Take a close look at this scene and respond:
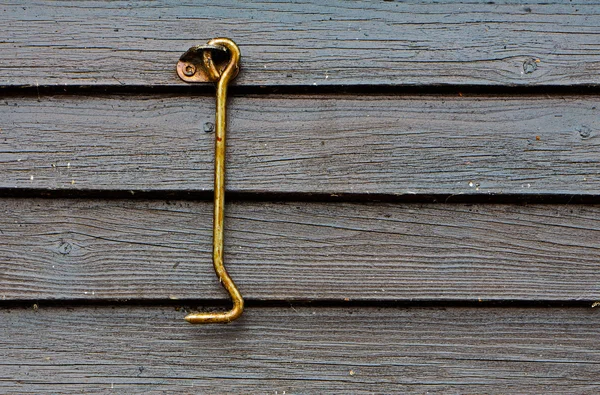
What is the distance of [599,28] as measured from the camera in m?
0.68

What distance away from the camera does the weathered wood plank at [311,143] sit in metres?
0.68

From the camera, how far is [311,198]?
2.26ft

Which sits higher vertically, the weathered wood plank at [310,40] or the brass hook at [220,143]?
the weathered wood plank at [310,40]

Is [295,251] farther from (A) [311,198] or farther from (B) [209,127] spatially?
(B) [209,127]

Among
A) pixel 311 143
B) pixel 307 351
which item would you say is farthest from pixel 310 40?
pixel 307 351

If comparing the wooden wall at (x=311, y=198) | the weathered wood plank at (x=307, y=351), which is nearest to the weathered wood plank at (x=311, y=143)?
the wooden wall at (x=311, y=198)

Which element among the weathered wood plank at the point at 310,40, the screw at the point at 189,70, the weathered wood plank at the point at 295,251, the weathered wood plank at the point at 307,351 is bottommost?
the weathered wood plank at the point at 307,351

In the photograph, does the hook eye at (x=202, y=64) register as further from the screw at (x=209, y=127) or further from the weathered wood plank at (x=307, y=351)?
the weathered wood plank at (x=307, y=351)

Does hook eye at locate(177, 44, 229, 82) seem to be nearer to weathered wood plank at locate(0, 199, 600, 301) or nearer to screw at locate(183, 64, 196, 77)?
screw at locate(183, 64, 196, 77)

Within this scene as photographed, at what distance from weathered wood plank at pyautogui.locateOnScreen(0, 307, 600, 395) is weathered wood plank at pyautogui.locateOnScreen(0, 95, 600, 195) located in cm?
17

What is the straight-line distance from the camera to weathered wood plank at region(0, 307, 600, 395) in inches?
27.3

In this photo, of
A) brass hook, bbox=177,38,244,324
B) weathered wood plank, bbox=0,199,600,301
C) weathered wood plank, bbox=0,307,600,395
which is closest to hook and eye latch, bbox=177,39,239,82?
brass hook, bbox=177,38,244,324

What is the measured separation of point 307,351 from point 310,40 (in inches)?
16.2

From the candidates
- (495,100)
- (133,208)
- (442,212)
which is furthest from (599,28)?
(133,208)
